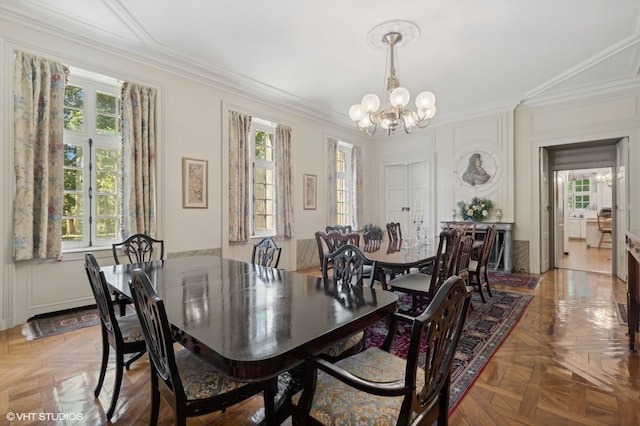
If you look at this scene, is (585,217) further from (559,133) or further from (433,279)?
(433,279)

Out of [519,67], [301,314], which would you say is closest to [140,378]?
[301,314]

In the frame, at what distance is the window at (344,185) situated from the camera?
6950 mm

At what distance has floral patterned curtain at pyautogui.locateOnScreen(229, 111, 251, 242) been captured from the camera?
4.62m

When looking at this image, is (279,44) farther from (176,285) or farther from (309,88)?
(176,285)

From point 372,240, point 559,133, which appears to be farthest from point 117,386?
point 559,133

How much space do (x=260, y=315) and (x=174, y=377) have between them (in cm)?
38

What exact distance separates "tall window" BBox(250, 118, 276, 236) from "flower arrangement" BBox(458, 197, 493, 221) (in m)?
3.69

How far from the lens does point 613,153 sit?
5344 mm

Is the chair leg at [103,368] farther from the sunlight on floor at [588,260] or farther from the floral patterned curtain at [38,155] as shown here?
the sunlight on floor at [588,260]

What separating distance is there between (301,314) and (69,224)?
3.41 metres

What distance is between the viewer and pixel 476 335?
8.98ft

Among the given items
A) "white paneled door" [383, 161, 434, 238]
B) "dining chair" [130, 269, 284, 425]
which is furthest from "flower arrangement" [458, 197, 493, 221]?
"dining chair" [130, 269, 284, 425]

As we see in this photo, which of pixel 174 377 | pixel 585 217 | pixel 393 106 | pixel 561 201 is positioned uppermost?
pixel 393 106

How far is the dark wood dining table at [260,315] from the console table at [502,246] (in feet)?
15.4
